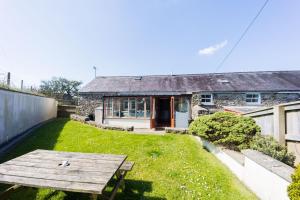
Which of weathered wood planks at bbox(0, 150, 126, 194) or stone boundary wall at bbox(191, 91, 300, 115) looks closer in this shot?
weathered wood planks at bbox(0, 150, 126, 194)

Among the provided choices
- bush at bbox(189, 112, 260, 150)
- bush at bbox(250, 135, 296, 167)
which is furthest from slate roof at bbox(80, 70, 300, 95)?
bush at bbox(250, 135, 296, 167)

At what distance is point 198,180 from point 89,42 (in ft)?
48.5

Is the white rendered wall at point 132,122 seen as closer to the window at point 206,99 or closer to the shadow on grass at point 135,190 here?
the window at point 206,99

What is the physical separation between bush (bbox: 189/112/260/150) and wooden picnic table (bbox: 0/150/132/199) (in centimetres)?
369

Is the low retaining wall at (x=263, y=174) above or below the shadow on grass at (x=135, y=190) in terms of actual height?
above

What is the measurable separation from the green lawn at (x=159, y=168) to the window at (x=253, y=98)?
35.1 feet

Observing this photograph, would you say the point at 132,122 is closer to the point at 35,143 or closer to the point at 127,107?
the point at 127,107

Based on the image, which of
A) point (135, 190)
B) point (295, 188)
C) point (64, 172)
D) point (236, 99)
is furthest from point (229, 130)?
point (236, 99)

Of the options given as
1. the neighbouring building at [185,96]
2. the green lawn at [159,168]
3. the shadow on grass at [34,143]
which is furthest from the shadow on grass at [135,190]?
the neighbouring building at [185,96]

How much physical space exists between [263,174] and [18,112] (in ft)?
35.5

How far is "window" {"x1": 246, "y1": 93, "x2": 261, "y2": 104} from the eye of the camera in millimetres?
15188

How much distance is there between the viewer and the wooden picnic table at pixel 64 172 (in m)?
2.25

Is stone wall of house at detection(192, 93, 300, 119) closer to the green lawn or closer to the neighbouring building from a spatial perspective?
the neighbouring building

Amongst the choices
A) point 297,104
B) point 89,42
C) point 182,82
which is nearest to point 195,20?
point 182,82
